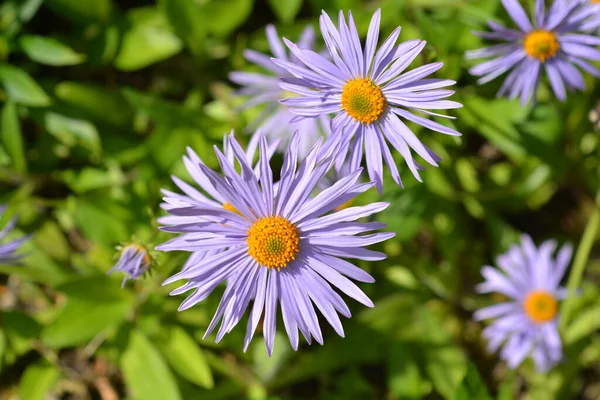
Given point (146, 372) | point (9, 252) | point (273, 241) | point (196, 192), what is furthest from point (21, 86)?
point (273, 241)

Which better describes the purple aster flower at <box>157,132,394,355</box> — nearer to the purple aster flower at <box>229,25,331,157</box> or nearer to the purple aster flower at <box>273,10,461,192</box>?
the purple aster flower at <box>273,10,461,192</box>

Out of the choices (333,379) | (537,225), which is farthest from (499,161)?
(333,379)

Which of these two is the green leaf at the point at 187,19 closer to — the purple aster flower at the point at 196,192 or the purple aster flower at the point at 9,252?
the purple aster flower at the point at 196,192

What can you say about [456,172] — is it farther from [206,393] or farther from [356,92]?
[206,393]

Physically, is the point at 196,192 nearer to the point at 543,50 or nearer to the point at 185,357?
the point at 185,357

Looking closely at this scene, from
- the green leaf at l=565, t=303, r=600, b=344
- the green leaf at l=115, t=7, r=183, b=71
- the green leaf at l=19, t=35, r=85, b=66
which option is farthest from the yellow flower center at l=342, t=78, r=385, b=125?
the green leaf at l=565, t=303, r=600, b=344

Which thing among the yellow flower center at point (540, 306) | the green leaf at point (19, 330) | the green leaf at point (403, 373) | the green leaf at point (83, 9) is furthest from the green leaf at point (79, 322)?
the yellow flower center at point (540, 306)
